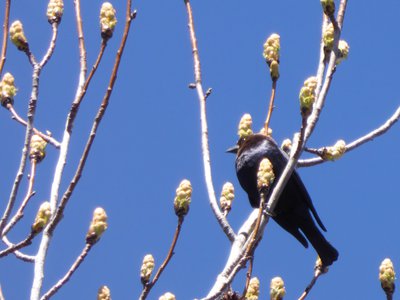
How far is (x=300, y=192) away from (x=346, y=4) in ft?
9.52

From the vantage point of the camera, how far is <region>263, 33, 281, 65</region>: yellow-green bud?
3.44m

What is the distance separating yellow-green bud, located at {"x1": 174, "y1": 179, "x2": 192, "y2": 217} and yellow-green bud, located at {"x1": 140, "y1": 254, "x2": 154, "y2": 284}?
181mm

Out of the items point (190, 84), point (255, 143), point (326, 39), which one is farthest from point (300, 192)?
point (326, 39)

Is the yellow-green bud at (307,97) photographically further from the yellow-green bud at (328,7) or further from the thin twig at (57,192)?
the thin twig at (57,192)

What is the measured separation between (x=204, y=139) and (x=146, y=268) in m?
0.84

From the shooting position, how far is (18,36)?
3246 mm

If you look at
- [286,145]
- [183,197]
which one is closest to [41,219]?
[183,197]

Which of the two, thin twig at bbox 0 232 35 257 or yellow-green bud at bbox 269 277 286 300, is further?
yellow-green bud at bbox 269 277 286 300

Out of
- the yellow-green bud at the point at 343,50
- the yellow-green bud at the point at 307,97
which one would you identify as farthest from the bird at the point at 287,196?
the yellow-green bud at the point at 307,97

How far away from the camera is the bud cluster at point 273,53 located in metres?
3.45

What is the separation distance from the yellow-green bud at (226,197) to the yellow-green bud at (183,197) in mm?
597

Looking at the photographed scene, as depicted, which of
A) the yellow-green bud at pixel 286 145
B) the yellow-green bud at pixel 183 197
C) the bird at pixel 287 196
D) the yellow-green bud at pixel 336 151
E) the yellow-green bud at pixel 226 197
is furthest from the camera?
the bird at pixel 287 196

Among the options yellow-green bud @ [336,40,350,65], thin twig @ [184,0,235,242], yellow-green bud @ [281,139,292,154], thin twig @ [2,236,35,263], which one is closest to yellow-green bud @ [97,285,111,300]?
thin twig @ [2,236,35,263]

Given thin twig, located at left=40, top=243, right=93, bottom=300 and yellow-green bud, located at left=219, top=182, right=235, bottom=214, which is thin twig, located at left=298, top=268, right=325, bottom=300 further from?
thin twig, located at left=40, top=243, right=93, bottom=300
